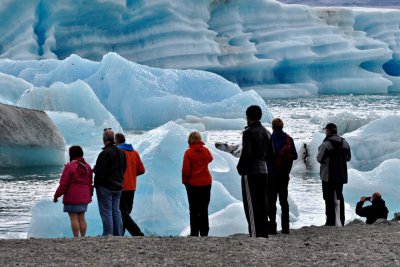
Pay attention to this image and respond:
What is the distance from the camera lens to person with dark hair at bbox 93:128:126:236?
5.60 m

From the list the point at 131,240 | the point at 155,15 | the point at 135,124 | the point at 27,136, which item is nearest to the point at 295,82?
the point at 155,15

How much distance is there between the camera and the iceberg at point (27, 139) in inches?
468

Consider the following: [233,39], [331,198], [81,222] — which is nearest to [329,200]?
[331,198]

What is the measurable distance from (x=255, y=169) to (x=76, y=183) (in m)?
A: 1.18

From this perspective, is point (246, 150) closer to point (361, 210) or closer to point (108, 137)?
point (108, 137)

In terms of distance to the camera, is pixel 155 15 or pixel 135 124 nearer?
pixel 135 124

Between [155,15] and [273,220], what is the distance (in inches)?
889

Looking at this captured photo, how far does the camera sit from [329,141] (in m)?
6.38

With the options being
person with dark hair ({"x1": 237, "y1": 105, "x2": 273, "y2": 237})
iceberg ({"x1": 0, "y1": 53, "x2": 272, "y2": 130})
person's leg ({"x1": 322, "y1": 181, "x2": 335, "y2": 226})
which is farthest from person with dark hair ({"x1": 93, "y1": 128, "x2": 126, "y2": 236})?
iceberg ({"x1": 0, "y1": 53, "x2": 272, "y2": 130})

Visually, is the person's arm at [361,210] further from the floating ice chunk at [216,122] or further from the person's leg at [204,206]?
the floating ice chunk at [216,122]

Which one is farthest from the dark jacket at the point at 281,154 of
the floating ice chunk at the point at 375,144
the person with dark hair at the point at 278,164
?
the floating ice chunk at the point at 375,144

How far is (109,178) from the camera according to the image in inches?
222

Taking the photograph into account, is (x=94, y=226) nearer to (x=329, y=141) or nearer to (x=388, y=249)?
(x=329, y=141)

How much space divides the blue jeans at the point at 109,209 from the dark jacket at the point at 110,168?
0.05 meters
